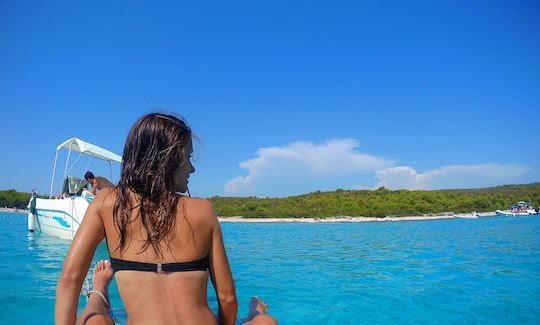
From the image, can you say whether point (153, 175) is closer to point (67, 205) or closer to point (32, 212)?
point (67, 205)

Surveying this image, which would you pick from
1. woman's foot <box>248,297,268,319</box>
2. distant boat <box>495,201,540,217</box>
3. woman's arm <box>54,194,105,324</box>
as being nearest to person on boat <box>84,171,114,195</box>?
woman's foot <box>248,297,268,319</box>

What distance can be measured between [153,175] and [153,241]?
276mm

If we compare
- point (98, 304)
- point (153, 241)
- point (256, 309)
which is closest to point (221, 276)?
point (153, 241)

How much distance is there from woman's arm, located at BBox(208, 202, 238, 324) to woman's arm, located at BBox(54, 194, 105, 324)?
475 mm

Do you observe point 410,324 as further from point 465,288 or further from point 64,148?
point 64,148

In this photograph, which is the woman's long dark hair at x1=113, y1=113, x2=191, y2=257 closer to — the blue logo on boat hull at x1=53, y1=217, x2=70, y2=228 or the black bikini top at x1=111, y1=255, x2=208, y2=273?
the black bikini top at x1=111, y1=255, x2=208, y2=273

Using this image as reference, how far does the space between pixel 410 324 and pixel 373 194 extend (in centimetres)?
6020

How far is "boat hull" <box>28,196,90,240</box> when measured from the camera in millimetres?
10078

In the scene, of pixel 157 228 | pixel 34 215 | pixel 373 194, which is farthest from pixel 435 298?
pixel 373 194

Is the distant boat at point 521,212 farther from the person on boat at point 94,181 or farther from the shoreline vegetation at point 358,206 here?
the person on boat at point 94,181

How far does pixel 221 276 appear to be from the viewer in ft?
5.27

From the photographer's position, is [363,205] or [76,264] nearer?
[76,264]

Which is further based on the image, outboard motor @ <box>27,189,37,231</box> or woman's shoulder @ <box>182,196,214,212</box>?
outboard motor @ <box>27,189,37,231</box>

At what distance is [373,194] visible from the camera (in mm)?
62688
